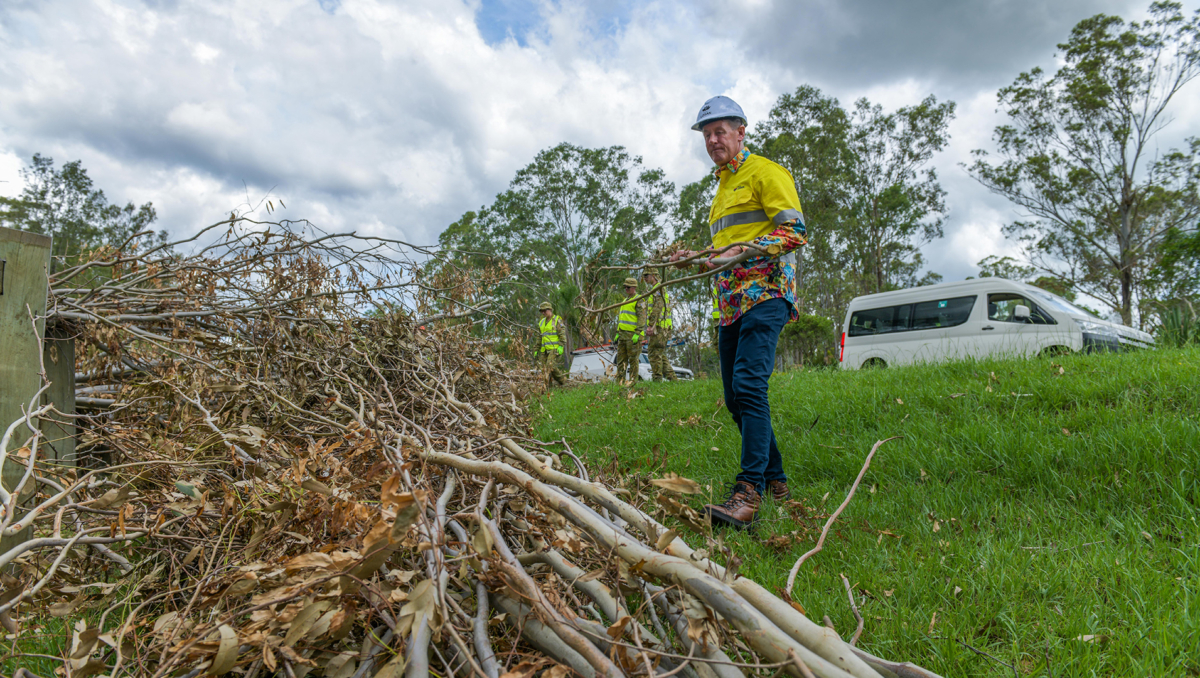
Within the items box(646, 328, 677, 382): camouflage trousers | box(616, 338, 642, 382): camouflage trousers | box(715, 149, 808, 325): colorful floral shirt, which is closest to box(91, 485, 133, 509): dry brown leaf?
box(715, 149, 808, 325): colorful floral shirt

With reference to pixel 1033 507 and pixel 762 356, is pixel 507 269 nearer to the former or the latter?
pixel 762 356

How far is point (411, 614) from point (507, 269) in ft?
11.3

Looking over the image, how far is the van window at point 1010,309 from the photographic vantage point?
968 cm

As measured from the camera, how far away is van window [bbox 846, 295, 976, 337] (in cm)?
1112

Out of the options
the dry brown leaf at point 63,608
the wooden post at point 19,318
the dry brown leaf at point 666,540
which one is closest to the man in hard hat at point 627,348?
the wooden post at point 19,318

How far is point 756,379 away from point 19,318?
334 centimetres

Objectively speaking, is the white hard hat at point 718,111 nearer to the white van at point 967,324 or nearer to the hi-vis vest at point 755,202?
the hi-vis vest at point 755,202

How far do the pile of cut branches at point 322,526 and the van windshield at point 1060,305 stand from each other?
1009 cm

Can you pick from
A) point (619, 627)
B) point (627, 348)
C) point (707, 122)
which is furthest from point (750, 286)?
point (627, 348)

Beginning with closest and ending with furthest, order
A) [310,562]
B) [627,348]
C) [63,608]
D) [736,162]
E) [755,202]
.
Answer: [310,562] < [63,608] < [755,202] < [736,162] < [627,348]

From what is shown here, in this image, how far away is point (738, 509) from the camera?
2699 mm

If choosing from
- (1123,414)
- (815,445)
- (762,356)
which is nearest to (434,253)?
(762,356)

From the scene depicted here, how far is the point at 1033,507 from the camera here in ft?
8.61

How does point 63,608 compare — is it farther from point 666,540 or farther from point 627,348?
point 627,348
